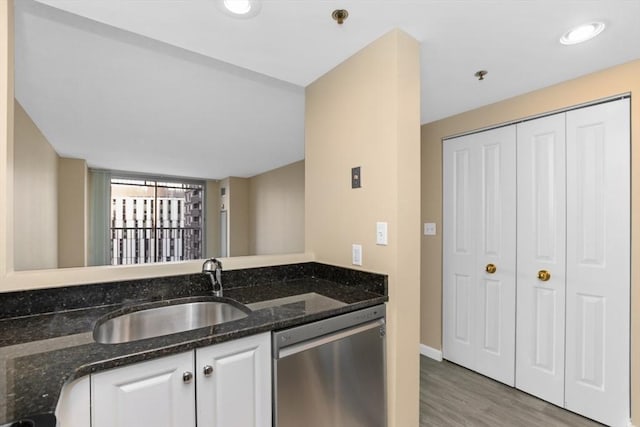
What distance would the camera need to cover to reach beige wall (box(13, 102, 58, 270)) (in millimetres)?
2555

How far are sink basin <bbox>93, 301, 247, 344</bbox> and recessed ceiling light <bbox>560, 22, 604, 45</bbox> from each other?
2.16 meters

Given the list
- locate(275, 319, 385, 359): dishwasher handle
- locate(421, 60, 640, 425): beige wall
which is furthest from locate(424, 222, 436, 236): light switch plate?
locate(275, 319, 385, 359): dishwasher handle

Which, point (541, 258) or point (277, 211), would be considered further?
point (277, 211)

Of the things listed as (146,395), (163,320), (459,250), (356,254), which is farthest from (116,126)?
(459,250)

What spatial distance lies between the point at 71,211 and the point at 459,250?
225 inches

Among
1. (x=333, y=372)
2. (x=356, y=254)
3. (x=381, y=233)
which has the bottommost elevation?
(x=333, y=372)

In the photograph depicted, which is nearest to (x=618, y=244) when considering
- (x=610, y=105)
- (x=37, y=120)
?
(x=610, y=105)

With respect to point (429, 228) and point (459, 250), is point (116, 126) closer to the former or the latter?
point (429, 228)

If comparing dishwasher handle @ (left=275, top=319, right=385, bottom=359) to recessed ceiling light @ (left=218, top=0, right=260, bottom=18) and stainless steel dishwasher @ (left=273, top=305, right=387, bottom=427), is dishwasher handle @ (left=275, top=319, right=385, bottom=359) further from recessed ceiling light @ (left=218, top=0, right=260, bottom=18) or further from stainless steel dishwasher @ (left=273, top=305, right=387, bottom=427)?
recessed ceiling light @ (left=218, top=0, right=260, bottom=18)

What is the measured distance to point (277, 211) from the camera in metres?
6.25

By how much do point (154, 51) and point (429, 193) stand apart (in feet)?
8.07

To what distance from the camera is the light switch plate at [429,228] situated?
2875 millimetres

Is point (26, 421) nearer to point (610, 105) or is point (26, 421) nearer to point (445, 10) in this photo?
point (445, 10)

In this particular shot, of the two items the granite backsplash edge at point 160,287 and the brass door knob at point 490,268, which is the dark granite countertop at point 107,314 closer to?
the granite backsplash edge at point 160,287
